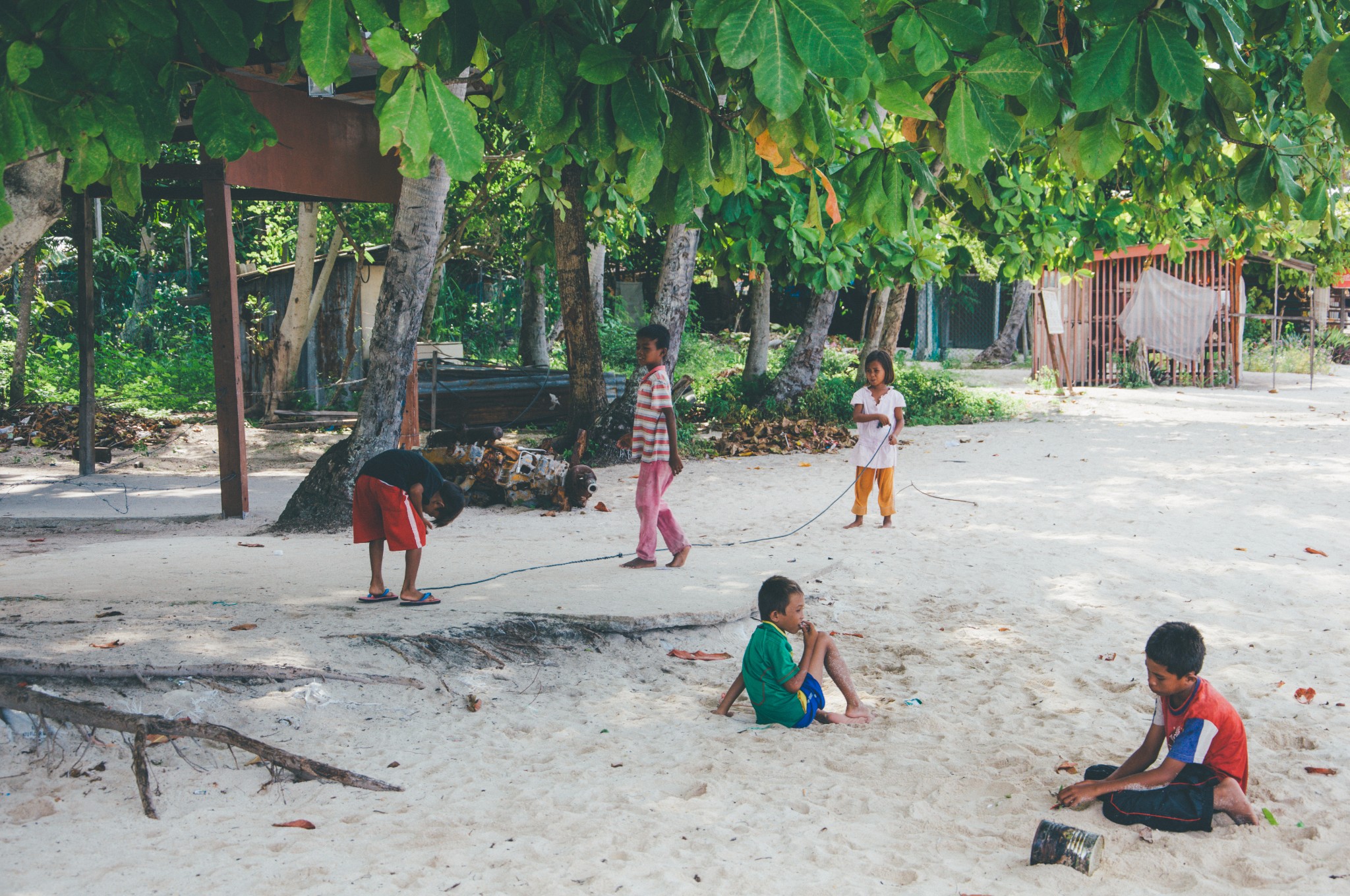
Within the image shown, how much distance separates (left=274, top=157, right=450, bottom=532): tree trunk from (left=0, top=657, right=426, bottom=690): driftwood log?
4231 millimetres

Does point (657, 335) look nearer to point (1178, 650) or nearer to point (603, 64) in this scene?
point (603, 64)

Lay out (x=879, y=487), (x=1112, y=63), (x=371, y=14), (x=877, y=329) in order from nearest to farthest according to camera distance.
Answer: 1. (x=371, y=14)
2. (x=1112, y=63)
3. (x=879, y=487)
4. (x=877, y=329)

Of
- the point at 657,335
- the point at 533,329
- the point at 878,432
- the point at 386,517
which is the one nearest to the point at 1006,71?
the point at 386,517

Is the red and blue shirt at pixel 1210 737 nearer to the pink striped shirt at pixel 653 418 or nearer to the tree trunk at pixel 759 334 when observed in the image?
the pink striped shirt at pixel 653 418

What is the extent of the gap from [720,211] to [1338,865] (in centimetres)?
852

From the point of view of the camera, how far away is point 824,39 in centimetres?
231

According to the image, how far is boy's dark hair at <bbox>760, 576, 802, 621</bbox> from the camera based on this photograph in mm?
4336

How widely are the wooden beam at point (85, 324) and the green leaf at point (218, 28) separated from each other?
851 centimetres

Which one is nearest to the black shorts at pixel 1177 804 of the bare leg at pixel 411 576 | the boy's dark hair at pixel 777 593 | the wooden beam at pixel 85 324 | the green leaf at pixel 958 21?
the boy's dark hair at pixel 777 593

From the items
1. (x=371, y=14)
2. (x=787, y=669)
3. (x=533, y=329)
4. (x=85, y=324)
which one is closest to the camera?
(x=371, y=14)

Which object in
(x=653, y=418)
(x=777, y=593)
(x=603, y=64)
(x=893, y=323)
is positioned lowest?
(x=777, y=593)

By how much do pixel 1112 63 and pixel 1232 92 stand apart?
3.41 ft

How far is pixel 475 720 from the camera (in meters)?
4.22

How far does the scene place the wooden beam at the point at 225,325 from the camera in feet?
26.5
